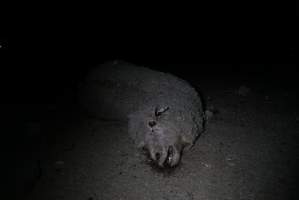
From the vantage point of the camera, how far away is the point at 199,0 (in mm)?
8648

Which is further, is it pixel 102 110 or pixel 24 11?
pixel 24 11

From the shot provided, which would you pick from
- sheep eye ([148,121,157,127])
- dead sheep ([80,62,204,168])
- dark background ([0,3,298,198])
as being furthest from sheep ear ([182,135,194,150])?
dark background ([0,3,298,198])

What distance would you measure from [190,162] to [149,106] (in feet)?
2.54

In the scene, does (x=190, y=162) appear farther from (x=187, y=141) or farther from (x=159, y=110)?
(x=159, y=110)

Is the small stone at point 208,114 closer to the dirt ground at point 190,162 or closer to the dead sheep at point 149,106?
the dirt ground at point 190,162

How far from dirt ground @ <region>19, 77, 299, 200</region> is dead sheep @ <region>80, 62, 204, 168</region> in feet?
0.47

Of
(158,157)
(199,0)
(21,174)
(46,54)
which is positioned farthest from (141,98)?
(199,0)

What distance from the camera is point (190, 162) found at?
9.95ft

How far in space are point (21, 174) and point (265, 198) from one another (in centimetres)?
223

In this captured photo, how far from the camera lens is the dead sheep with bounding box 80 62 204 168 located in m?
3.03

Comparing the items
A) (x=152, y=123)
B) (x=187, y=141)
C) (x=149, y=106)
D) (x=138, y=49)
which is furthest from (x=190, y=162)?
(x=138, y=49)

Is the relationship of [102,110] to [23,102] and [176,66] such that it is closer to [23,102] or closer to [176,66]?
[23,102]

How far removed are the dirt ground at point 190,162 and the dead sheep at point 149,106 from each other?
143 mm

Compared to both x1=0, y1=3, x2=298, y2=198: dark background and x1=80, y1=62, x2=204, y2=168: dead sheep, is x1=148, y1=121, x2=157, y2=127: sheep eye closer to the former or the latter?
x1=80, y1=62, x2=204, y2=168: dead sheep
